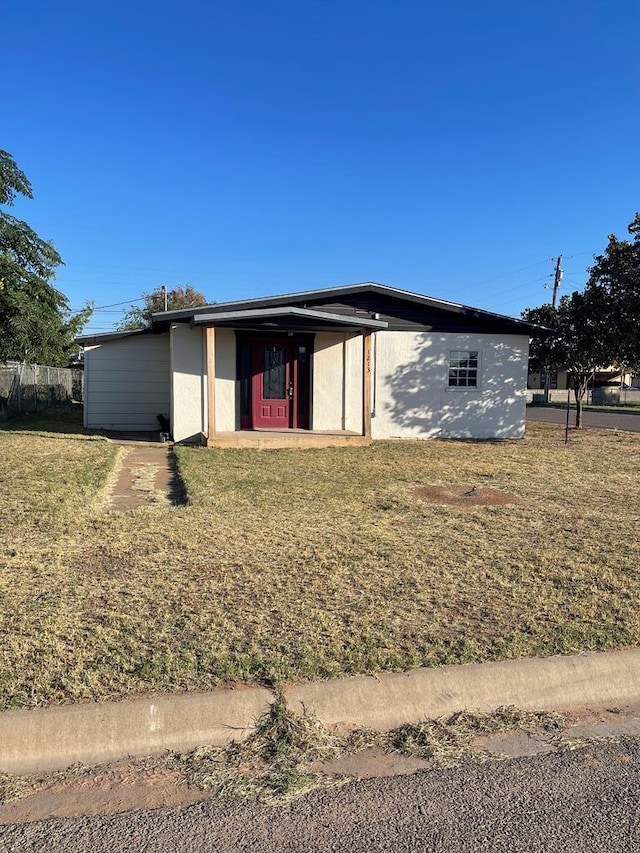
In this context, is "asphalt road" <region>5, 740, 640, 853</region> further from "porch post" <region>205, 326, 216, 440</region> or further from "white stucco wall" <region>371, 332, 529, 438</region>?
"white stucco wall" <region>371, 332, 529, 438</region>

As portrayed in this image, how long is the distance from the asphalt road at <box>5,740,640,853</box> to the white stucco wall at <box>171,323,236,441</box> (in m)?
11.6

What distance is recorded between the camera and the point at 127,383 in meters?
16.4

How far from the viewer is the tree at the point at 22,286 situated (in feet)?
42.6

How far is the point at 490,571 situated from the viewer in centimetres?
496

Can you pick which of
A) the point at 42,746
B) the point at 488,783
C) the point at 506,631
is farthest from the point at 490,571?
the point at 42,746

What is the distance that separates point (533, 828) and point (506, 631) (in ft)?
5.02

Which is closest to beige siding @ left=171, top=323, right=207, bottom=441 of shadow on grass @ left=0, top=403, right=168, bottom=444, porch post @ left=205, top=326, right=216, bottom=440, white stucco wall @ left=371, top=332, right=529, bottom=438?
shadow on grass @ left=0, top=403, right=168, bottom=444

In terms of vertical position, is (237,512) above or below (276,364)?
below

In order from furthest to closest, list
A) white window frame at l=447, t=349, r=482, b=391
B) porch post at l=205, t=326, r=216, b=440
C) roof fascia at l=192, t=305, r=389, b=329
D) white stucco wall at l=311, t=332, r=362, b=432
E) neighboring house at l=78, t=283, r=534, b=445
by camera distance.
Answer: white window frame at l=447, t=349, r=482, b=391, white stucco wall at l=311, t=332, r=362, b=432, neighboring house at l=78, t=283, r=534, b=445, porch post at l=205, t=326, r=216, b=440, roof fascia at l=192, t=305, r=389, b=329

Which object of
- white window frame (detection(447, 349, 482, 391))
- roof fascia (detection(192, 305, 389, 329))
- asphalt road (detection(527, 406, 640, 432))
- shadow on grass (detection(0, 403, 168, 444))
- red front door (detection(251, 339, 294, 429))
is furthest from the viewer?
asphalt road (detection(527, 406, 640, 432))

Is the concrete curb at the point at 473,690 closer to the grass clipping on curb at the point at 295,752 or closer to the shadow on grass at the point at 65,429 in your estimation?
the grass clipping on curb at the point at 295,752

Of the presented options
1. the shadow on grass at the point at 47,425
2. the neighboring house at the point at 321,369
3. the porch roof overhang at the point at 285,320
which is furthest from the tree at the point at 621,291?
the shadow on grass at the point at 47,425

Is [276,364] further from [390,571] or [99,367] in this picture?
[390,571]

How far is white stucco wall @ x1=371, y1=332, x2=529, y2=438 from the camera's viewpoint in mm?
15008
